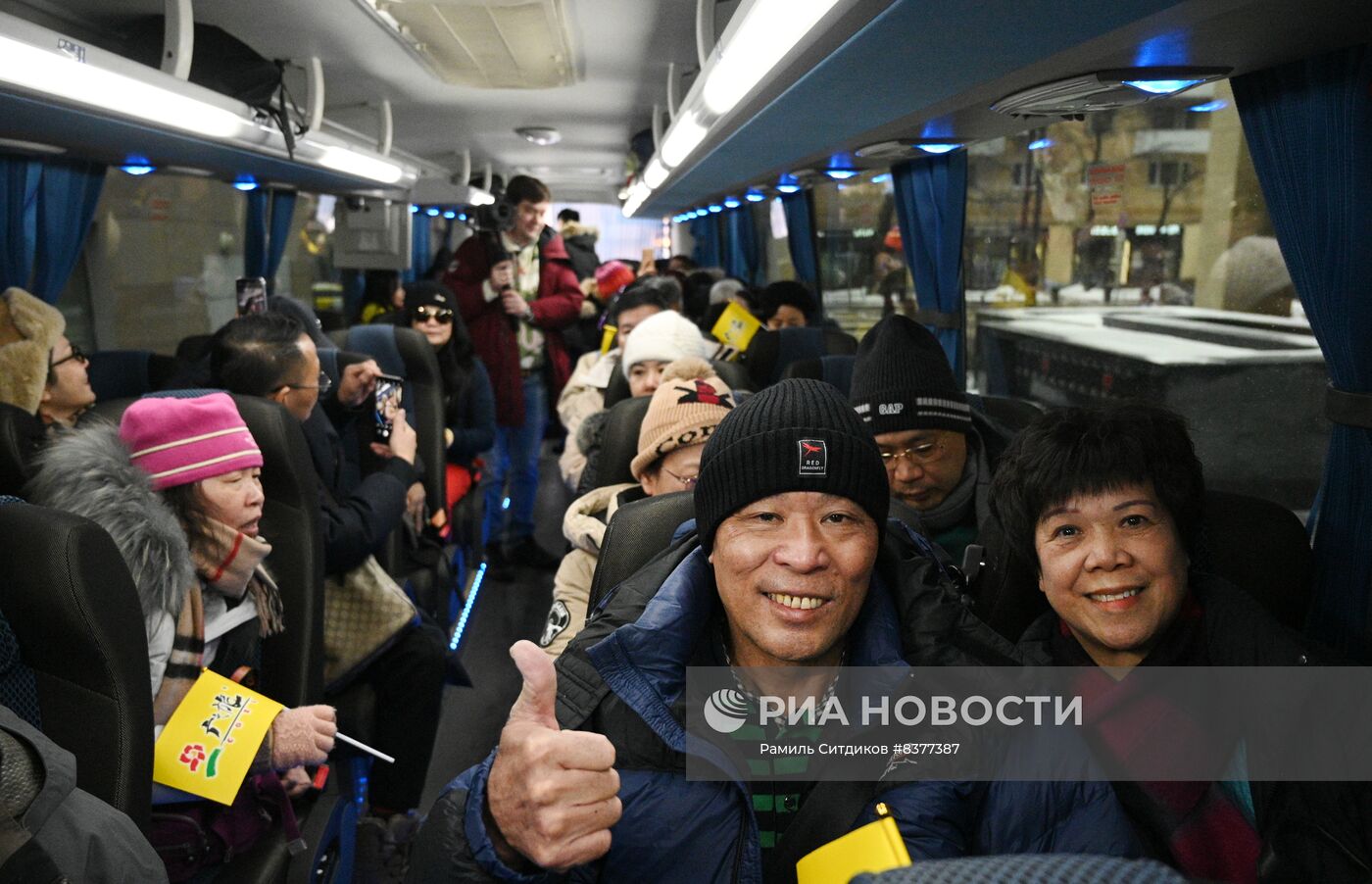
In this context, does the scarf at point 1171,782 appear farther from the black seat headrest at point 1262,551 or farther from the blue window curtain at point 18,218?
the blue window curtain at point 18,218

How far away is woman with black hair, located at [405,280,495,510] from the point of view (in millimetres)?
5346

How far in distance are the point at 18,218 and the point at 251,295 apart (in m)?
1.14

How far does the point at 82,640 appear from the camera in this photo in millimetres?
1758

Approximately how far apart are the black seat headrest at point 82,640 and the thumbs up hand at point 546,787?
35.5 inches

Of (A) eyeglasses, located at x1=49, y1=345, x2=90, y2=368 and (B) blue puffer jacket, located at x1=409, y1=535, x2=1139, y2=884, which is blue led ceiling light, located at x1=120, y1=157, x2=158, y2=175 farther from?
(B) blue puffer jacket, located at x1=409, y1=535, x2=1139, y2=884

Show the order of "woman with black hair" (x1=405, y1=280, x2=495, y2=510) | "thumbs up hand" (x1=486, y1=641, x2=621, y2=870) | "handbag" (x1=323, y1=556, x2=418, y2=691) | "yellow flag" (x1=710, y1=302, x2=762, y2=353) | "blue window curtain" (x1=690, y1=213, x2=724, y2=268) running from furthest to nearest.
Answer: "blue window curtain" (x1=690, y1=213, x2=724, y2=268)
"yellow flag" (x1=710, y1=302, x2=762, y2=353)
"woman with black hair" (x1=405, y1=280, x2=495, y2=510)
"handbag" (x1=323, y1=556, x2=418, y2=691)
"thumbs up hand" (x1=486, y1=641, x2=621, y2=870)

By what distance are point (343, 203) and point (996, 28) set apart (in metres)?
7.45

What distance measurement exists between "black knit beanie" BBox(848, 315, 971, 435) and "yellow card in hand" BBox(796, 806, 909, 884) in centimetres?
165

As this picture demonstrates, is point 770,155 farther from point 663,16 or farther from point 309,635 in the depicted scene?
point 309,635

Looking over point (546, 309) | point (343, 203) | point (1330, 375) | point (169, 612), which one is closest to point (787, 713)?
point (169, 612)

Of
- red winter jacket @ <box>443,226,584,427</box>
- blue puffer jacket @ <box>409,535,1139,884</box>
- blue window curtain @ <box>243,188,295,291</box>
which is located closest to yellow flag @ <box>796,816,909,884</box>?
blue puffer jacket @ <box>409,535,1139,884</box>

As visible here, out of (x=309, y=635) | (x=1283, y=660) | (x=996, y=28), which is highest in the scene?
(x=996, y=28)

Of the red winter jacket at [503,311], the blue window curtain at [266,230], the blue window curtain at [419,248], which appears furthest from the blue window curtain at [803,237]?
the blue window curtain at [419,248]

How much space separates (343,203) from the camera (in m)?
8.52
